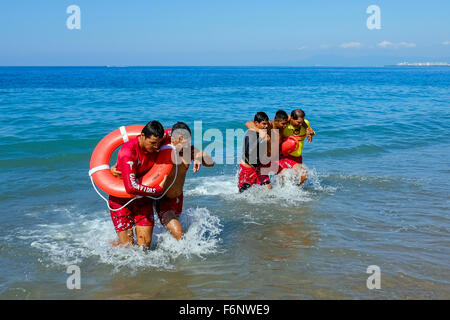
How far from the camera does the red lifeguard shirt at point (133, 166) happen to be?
422 cm

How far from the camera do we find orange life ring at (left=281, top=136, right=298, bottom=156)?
7070mm

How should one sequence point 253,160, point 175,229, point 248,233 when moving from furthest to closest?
point 253,160
point 248,233
point 175,229

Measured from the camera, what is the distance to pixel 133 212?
4707 millimetres

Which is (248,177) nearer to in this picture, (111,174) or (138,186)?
(111,174)

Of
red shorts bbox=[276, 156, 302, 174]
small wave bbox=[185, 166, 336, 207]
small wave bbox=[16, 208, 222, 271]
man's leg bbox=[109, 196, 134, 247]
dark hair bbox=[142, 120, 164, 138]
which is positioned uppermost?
dark hair bbox=[142, 120, 164, 138]

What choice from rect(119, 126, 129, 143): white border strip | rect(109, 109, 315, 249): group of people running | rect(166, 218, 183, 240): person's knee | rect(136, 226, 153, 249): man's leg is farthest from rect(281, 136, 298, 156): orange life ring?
rect(136, 226, 153, 249): man's leg

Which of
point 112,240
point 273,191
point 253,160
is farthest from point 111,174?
point 273,191

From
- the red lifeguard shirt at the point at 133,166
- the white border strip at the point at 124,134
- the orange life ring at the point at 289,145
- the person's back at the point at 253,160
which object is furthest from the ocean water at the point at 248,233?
the white border strip at the point at 124,134

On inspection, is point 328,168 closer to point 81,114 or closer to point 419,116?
point 419,116

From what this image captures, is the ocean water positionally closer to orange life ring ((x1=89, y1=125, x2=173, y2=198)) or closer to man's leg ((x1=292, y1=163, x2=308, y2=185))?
man's leg ((x1=292, y1=163, x2=308, y2=185))

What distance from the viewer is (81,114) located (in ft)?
57.6

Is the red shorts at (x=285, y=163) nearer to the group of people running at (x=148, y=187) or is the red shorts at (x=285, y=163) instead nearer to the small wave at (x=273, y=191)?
the small wave at (x=273, y=191)

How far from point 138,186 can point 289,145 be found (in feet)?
11.4
